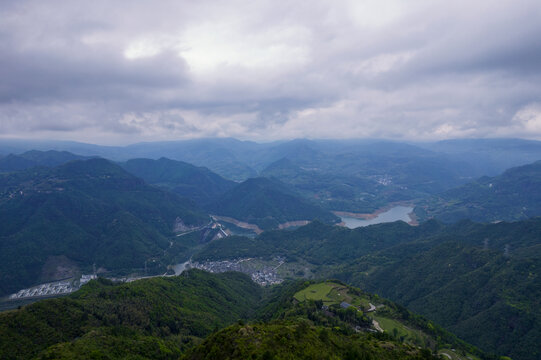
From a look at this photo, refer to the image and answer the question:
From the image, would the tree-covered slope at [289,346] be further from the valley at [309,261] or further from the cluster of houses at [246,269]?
the cluster of houses at [246,269]

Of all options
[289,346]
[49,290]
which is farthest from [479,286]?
[49,290]

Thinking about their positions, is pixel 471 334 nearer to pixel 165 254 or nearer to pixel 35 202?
pixel 165 254

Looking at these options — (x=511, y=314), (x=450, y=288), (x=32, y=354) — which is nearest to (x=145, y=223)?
(x=32, y=354)

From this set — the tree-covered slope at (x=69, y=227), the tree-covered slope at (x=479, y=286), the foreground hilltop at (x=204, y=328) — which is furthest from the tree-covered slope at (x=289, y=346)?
the tree-covered slope at (x=69, y=227)

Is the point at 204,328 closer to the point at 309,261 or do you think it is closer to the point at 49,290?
the point at 309,261

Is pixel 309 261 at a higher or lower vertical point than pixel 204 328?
lower

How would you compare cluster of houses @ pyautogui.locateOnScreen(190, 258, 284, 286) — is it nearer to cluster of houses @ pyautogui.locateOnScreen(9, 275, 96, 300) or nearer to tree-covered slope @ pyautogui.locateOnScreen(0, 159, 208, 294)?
tree-covered slope @ pyautogui.locateOnScreen(0, 159, 208, 294)
